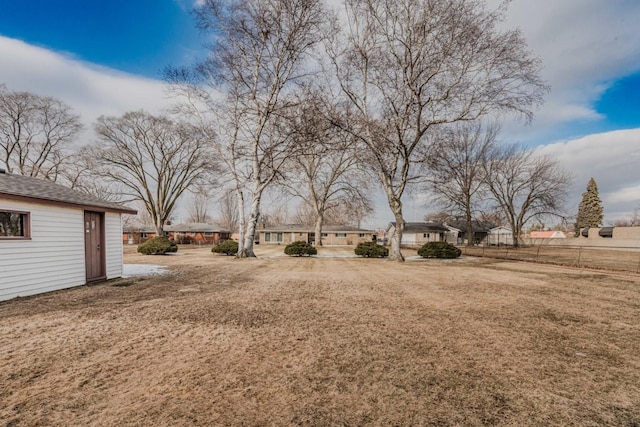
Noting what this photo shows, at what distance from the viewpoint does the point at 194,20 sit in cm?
1522

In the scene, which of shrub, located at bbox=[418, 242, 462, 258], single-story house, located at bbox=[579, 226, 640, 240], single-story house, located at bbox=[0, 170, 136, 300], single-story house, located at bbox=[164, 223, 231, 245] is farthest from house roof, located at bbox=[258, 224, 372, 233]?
single-story house, located at bbox=[579, 226, 640, 240]

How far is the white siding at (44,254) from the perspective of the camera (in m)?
7.00

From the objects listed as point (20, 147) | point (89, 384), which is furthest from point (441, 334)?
point (20, 147)

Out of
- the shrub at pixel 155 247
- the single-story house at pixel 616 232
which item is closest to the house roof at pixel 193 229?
the shrub at pixel 155 247

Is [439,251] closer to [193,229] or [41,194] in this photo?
[41,194]

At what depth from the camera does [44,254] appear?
7.85 meters

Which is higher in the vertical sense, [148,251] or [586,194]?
[586,194]

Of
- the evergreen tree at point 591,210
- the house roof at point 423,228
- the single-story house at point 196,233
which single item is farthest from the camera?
the evergreen tree at point 591,210

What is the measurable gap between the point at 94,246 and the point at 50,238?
175 centimetres

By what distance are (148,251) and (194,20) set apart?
15118 millimetres

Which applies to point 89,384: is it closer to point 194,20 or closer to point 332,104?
point 332,104

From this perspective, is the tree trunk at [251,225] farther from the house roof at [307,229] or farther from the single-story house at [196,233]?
the single-story house at [196,233]

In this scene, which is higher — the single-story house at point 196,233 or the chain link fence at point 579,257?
the single-story house at point 196,233

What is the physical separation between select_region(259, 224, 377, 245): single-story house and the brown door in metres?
33.5
